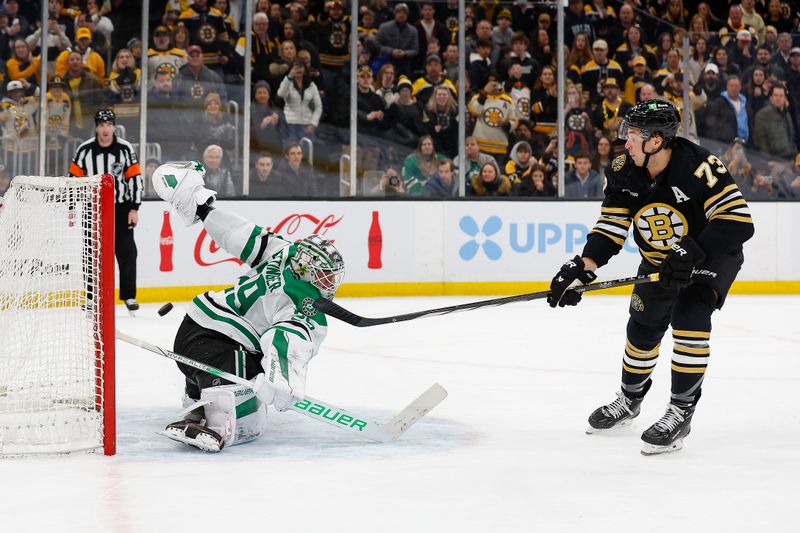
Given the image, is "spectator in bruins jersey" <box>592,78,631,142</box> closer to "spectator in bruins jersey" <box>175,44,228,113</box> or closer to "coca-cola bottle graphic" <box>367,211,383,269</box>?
"coca-cola bottle graphic" <box>367,211,383,269</box>

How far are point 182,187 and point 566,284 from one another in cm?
111

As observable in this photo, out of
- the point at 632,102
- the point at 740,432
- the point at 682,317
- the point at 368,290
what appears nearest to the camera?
the point at 682,317

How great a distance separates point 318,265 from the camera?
120 inches

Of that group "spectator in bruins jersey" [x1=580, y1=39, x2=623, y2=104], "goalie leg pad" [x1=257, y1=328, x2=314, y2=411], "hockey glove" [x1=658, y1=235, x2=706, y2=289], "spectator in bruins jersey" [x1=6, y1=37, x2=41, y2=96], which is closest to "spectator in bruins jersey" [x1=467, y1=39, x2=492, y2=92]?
"spectator in bruins jersey" [x1=580, y1=39, x2=623, y2=104]

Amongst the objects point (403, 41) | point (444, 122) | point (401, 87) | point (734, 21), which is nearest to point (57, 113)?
point (401, 87)

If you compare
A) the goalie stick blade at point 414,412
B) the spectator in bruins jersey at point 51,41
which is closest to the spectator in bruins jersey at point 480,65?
the spectator in bruins jersey at point 51,41

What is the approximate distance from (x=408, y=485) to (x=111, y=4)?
551cm

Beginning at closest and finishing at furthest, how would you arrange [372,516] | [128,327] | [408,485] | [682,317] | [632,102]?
[372,516] < [408,485] < [682,317] < [128,327] < [632,102]

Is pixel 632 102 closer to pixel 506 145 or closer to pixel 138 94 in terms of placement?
pixel 506 145

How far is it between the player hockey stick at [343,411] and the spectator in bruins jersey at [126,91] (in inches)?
169

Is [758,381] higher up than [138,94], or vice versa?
[138,94]

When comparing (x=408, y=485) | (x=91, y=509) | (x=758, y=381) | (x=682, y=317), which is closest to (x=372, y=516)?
(x=408, y=485)

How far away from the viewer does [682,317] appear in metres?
3.07

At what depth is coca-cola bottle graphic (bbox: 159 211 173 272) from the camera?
711 cm
